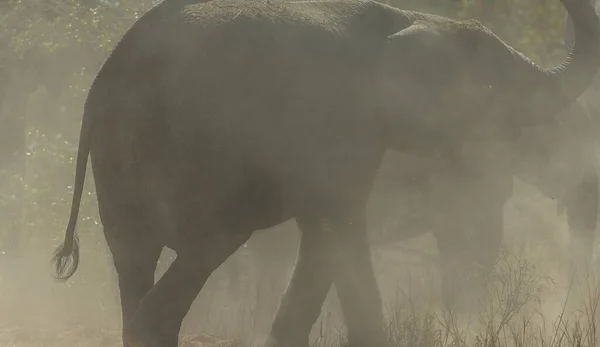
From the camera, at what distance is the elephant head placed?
5742 mm

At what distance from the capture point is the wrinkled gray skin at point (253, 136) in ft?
15.6

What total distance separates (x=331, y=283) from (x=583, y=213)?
13.1 feet

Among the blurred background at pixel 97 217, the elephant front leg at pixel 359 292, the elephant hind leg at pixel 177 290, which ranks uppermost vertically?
the elephant hind leg at pixel 177 290

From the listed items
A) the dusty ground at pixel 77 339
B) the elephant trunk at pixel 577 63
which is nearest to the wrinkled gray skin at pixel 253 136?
the elephant trunk at pixel 577 63

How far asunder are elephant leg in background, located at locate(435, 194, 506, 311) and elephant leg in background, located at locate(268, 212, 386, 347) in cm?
154

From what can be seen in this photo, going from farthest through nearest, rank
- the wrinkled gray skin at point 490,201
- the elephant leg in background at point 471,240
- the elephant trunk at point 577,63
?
the wrinkled gray skin at point 490,201 < the elephant leg in background at point 471,240 < the elephant trunk at point 577,63

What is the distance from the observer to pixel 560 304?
7660 millimetres

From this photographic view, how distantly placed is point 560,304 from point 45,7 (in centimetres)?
653

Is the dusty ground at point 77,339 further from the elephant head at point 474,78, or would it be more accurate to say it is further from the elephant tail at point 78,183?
the elephant head at point 474,78

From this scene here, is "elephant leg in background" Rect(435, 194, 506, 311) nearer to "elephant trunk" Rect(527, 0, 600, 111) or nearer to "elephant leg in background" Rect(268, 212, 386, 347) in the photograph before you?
"elephant trunk" Rect(527, 0, 600, 111)

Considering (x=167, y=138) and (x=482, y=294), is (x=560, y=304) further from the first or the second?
(x=167, y=138)

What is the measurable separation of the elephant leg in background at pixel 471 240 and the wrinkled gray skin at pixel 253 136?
1655 mm

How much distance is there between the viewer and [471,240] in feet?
24.5

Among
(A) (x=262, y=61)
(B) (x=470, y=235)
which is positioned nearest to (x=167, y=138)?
(A) (x=262, y=61)
